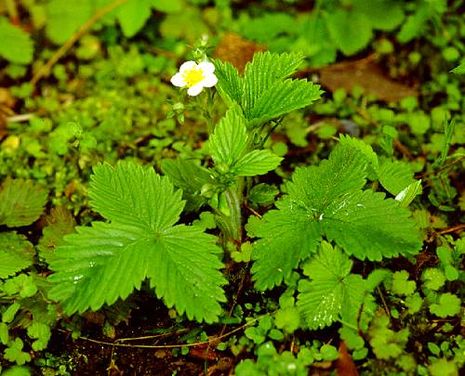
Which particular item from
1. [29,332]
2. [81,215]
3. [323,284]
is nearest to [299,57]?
[323,284]

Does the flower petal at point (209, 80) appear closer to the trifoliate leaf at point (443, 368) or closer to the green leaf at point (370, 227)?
the green leaf at point (370, 227)

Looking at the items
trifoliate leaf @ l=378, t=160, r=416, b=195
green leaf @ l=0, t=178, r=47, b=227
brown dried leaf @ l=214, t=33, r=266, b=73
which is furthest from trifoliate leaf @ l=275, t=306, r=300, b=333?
brown dried leaf @ l=214, t=33, r=266, b=73

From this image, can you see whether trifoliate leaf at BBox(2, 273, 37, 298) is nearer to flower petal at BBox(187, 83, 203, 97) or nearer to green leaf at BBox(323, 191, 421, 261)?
flower petal at BBox(187, 83, 203, 97)

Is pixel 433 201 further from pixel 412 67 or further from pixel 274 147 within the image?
pixel 412 67

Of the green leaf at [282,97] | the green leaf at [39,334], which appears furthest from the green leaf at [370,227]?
the green leaf at [39,334]

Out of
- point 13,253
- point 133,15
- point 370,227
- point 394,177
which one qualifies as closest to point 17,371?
point 13,253

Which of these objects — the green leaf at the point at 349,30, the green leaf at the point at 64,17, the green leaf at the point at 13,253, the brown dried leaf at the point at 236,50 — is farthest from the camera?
the green leaf at the point at 64,17
